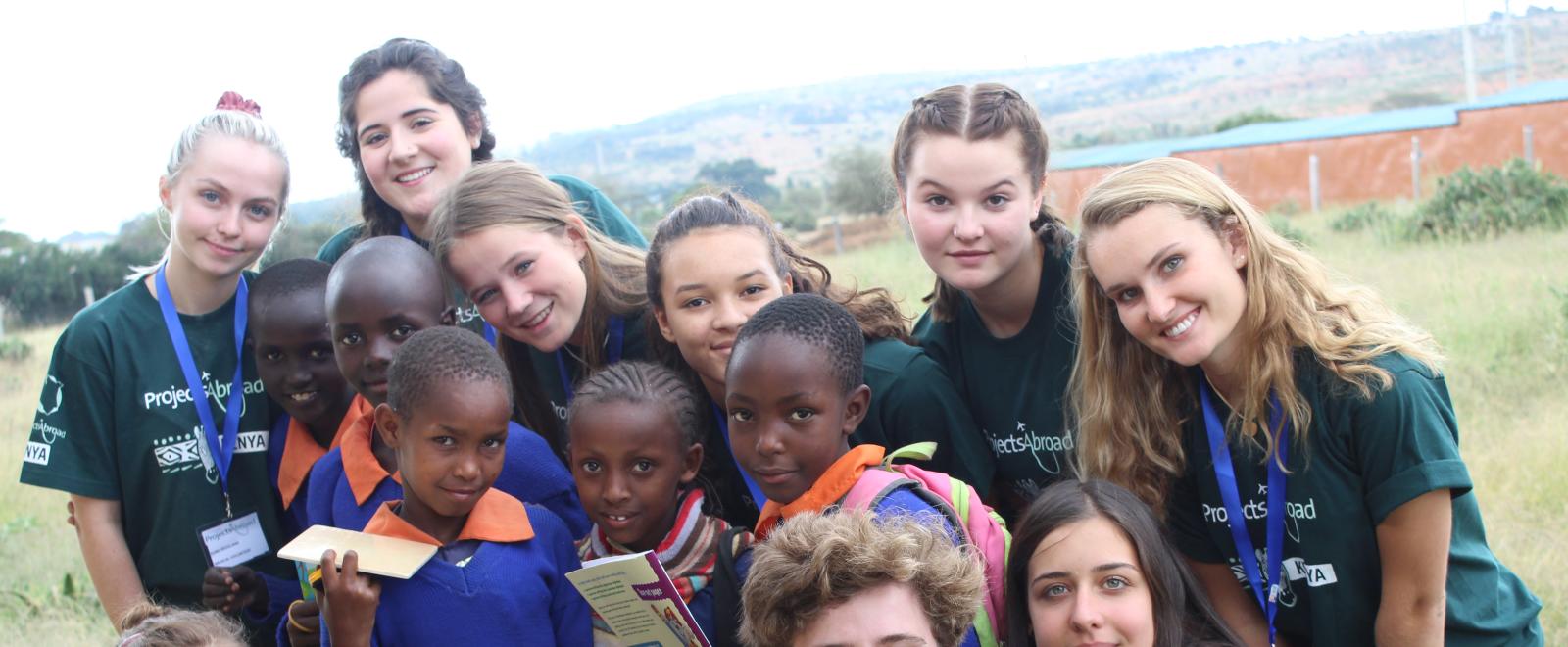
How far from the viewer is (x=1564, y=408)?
23.2ft

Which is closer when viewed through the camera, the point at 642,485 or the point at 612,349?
the point at 642,485

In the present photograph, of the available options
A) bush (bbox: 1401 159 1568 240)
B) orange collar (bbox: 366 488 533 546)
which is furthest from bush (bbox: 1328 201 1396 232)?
orange collar (bbox: 366 488 533 546)

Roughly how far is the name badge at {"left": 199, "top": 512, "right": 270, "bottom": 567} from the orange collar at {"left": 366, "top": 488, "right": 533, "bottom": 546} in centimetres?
95

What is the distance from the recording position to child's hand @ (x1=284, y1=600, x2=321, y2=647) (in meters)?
3.17

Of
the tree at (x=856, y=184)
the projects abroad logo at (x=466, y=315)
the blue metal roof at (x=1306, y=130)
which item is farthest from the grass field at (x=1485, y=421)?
the tree at (x=856, y=184)

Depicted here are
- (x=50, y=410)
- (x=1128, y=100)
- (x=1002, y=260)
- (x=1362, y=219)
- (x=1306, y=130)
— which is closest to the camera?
(x=1002, y=260)

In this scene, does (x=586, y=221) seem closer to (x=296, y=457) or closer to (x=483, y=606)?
(x=296, y=457)

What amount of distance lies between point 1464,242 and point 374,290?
12.6 metres

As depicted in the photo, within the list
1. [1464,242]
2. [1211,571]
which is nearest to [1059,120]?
[1464,242]

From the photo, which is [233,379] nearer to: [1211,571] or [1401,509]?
[1211,571]

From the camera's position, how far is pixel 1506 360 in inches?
316

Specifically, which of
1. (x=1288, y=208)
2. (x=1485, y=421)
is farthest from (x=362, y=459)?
(x=1288, y=208)

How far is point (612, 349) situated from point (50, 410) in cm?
172

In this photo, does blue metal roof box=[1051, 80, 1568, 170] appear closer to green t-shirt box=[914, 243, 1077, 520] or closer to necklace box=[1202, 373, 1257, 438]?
green t-shirt box=[914, 243, 1077, 520]
